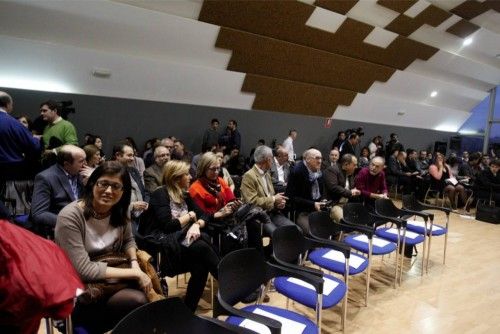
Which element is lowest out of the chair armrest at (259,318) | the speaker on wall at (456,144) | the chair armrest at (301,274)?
the chair armrest at (259,318)

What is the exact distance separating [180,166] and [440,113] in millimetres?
11359

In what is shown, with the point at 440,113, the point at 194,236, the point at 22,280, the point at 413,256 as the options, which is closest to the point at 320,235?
the point at 194,236

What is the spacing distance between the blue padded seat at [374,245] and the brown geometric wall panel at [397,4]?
4.87 metres

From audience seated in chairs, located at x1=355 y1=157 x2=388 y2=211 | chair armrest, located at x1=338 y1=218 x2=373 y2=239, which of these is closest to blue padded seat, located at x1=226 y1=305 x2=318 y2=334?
chair armrest, located at x1=338 y1=218 x2=373 y2=239

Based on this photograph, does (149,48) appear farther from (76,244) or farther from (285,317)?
(285,317)

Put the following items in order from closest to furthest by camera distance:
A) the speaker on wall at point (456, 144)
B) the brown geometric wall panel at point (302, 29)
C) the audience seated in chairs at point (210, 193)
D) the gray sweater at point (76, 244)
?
the gray sweater at point (76, 244)
the audience seated in chairs at point (210, 193)
the brown geometric wall panel at point (302, 29)
the speaker on wall at point (456, 144)

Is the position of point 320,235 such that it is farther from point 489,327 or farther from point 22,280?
point 22,280

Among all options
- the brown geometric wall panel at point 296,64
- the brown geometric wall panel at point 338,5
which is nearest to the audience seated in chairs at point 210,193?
the brown geometric wall panel at point 296,64

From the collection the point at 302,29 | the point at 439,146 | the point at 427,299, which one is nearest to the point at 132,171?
the point at 427,299

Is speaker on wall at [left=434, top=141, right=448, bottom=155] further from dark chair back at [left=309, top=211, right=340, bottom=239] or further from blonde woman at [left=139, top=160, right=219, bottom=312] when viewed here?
blonde woman at [left=139, top=160, right=219, bottom=312]

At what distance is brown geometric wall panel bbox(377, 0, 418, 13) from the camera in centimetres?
616

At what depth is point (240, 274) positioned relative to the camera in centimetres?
190

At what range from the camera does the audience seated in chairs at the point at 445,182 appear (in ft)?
23.4

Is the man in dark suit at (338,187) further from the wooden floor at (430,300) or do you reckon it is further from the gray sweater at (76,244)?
the gray sweater at (76,244)
